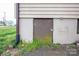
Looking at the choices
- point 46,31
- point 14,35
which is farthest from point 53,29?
point 14,35

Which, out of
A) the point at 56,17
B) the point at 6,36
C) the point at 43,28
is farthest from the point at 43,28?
the point at 6,36

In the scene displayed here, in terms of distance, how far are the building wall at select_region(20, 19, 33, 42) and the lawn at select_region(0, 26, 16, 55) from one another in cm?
8

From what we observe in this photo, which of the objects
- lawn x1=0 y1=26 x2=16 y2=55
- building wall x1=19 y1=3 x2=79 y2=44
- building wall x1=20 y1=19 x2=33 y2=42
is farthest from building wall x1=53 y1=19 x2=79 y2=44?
lawn x1=0 y1=26 x2=16 y2=55

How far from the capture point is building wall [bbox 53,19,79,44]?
1.84m

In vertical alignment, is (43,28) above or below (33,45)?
above

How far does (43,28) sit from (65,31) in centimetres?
21

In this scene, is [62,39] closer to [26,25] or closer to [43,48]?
[43,48]

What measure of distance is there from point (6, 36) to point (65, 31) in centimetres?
55

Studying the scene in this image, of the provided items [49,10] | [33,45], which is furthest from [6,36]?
[49,10]

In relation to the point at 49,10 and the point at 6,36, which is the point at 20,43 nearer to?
the point at 6,36

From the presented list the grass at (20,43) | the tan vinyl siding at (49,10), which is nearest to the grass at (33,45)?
the grass at (20,43)

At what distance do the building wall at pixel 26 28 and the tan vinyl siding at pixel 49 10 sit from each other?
48 millimetres

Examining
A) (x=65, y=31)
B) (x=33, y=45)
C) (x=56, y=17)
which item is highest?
(x=56, y=17)

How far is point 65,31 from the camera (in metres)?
1.85
